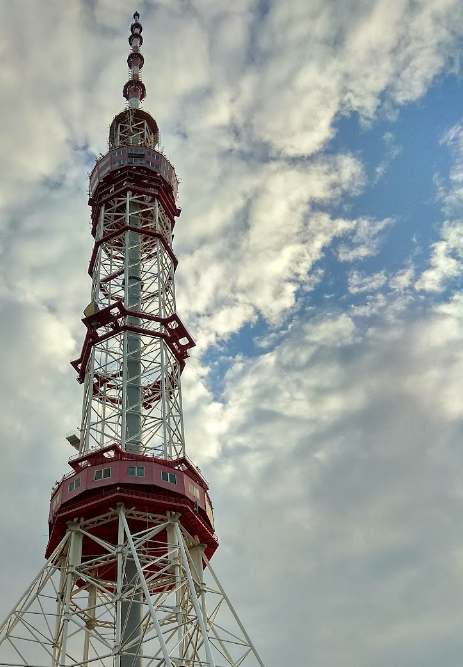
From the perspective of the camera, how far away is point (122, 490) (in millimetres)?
65062

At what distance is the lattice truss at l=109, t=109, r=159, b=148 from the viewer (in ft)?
356

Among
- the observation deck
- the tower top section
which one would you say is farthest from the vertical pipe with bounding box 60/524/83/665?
the tower top section

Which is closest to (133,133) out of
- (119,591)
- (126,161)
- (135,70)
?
(126,161)

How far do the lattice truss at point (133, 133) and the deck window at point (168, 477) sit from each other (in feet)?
191

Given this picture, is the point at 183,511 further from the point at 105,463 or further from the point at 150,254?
the point at 150,254

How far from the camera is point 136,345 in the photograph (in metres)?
84.6

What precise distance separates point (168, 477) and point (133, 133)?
62.5m

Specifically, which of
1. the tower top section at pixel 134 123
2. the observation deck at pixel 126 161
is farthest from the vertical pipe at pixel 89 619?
the tower top section at pixel 134 123

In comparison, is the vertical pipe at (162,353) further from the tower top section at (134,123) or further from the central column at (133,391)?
the tower top section at (134,123)

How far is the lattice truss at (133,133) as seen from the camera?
109 meters

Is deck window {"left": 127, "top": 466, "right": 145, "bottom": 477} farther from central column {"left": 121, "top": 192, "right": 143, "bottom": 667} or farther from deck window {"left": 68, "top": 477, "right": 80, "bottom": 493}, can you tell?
central column {"left": 121, "top": 192, "right": 143, "bottom": 667}

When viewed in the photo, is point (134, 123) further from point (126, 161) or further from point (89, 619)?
point (89, 619)

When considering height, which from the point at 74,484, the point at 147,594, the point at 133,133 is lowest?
the point at 147,594

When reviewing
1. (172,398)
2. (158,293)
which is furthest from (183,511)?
(158,293)
